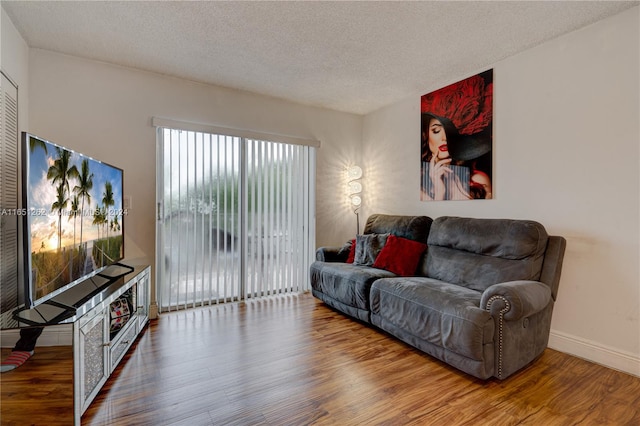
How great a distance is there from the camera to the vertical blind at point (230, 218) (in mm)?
3219

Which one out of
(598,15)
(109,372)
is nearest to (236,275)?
(109,372)

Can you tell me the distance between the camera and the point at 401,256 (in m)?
3.06

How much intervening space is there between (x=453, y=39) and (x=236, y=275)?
315 centimetres

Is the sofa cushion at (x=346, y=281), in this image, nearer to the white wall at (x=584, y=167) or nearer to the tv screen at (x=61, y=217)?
the white wall at (x=584, y=167)

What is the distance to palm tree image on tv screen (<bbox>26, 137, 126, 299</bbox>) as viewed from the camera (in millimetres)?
1552

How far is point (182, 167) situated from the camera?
3.26 meters

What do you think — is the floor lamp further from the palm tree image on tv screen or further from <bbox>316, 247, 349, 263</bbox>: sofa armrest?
the palm tree image on tv screen

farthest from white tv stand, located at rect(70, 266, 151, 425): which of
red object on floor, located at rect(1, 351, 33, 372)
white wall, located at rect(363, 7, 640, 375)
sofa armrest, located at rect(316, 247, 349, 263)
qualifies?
white wall, located at rect(363, 7, 640, 375)

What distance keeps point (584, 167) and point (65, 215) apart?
140 inches

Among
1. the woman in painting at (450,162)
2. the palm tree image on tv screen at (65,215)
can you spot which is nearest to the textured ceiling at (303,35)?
the woman in painting at (450,162)

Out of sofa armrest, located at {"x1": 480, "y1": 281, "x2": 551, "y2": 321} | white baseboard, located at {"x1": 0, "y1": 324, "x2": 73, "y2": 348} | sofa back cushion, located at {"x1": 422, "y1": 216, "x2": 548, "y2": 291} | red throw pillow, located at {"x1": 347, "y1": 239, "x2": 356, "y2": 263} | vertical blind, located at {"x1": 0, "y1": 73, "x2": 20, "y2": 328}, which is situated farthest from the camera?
red throw pillow, located at {"x1": 347, "y1": 239, "x2": 356, "y2": 263}

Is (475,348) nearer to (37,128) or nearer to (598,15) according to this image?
(598,15)

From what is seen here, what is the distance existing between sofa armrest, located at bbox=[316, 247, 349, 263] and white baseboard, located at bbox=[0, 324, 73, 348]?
248 cm

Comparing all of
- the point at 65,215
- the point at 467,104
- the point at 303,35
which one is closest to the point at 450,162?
the point at 467,104
